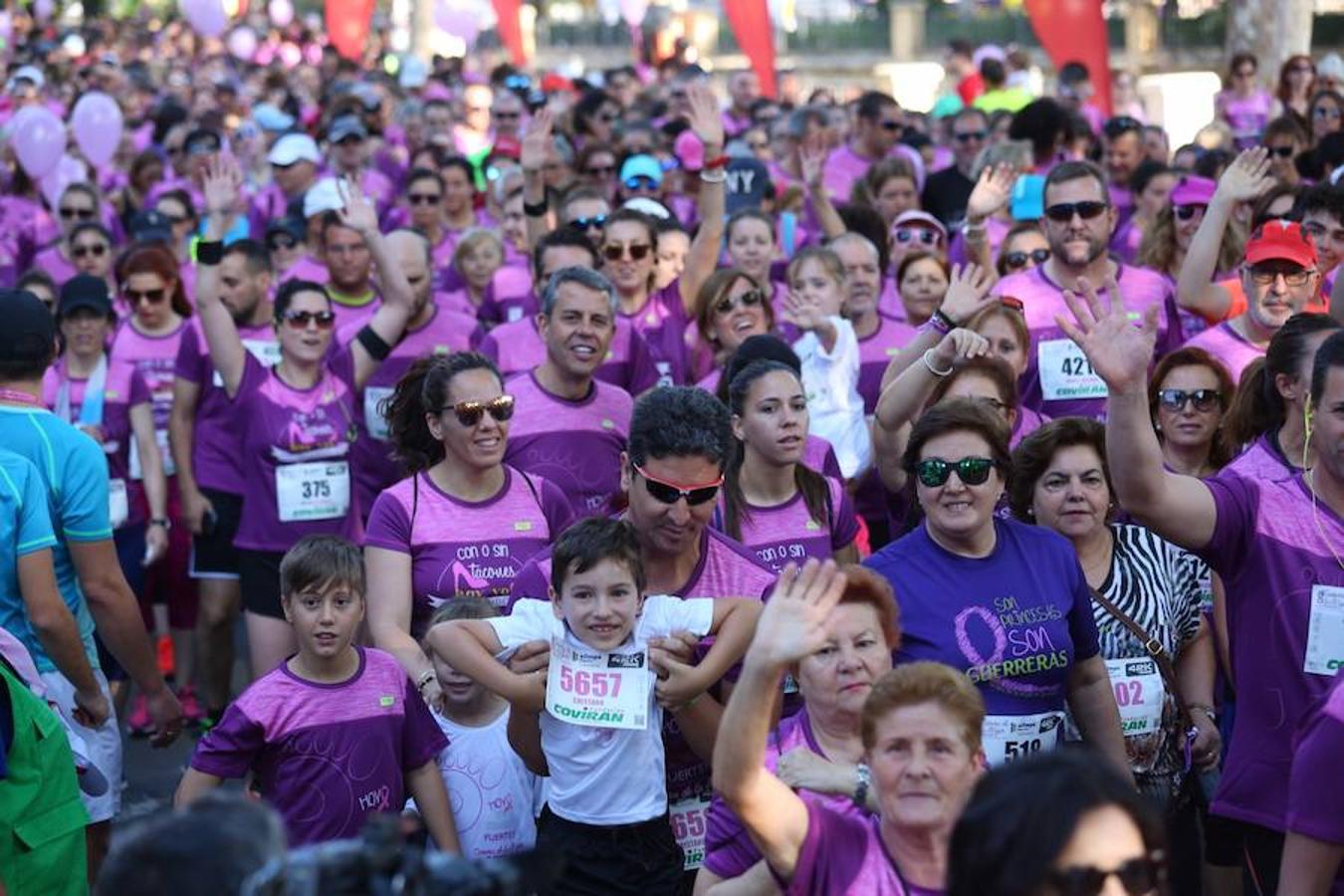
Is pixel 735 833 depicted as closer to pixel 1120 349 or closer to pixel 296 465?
pixel 1120 349

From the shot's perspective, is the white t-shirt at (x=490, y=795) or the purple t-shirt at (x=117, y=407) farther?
the purple t-shirt at (x=117, y=407)

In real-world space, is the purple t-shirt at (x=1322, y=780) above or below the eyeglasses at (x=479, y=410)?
Answer: below

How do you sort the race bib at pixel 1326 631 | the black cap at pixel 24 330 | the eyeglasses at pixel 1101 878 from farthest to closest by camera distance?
the black cap at pixel 24 330 < the race bib at pixel 1326 631 < the eyeglasses at pixel 1101 878

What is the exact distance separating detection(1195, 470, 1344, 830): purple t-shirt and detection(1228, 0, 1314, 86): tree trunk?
21.9 m

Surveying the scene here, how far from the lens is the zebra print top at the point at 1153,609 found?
17.7 feet

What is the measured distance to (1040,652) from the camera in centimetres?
477

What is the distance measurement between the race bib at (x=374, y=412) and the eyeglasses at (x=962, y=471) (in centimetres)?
365

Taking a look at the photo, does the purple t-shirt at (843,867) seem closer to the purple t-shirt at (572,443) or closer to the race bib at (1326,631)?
the race bib at (1326,631)

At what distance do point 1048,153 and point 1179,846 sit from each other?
6480 millimetres

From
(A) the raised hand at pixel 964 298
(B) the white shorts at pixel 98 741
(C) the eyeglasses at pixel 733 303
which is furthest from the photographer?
(C) the eyeglasses at pixel 733 303

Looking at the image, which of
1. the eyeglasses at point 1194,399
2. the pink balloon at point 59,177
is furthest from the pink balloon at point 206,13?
the eyeglasses at point 1194,399

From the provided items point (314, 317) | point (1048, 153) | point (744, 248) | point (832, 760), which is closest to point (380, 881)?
point (832, 760)

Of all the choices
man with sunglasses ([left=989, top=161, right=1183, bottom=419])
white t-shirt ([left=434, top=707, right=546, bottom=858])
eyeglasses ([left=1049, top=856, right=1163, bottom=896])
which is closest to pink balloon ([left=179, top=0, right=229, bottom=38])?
man with sunglasses ([left=989, top=161, right=1183, bottom=419])

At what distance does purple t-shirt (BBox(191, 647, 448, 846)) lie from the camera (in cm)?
511
